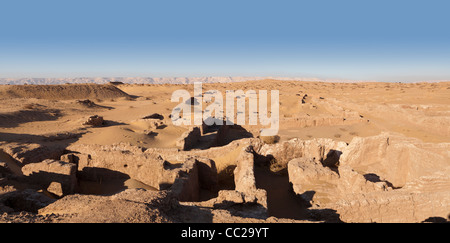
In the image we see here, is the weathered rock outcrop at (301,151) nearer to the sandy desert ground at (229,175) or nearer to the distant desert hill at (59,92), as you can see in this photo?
the sandy desert ground at (229,175)

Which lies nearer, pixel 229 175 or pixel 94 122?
pixel 229 175

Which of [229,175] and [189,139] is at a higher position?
[189,139]

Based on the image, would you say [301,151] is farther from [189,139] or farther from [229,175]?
[189,139]

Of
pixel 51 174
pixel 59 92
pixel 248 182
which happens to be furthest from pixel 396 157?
pixel 59 92

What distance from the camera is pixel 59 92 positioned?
32.0m

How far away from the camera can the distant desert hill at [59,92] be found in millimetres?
28438

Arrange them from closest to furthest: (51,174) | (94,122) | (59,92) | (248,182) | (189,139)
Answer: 1. (248,182)
2. (51,174)
3. (189,139)
4. (94,122)
5. (59,92)

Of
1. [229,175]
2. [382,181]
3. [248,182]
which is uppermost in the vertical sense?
[248,182]

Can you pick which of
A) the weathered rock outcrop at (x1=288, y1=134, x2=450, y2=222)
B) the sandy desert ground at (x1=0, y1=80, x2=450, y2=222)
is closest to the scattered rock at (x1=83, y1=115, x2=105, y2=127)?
the sandy desert ground at (x1=0, y1=80, x2=450, y2=222)

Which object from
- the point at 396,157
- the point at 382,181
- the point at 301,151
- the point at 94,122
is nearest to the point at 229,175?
the point at 301,151

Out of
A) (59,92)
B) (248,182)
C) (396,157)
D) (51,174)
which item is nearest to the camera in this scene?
(248,182)

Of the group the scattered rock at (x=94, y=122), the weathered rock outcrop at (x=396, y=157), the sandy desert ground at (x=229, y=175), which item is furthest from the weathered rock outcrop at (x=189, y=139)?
the scattered rock at (x=94, y=122)
